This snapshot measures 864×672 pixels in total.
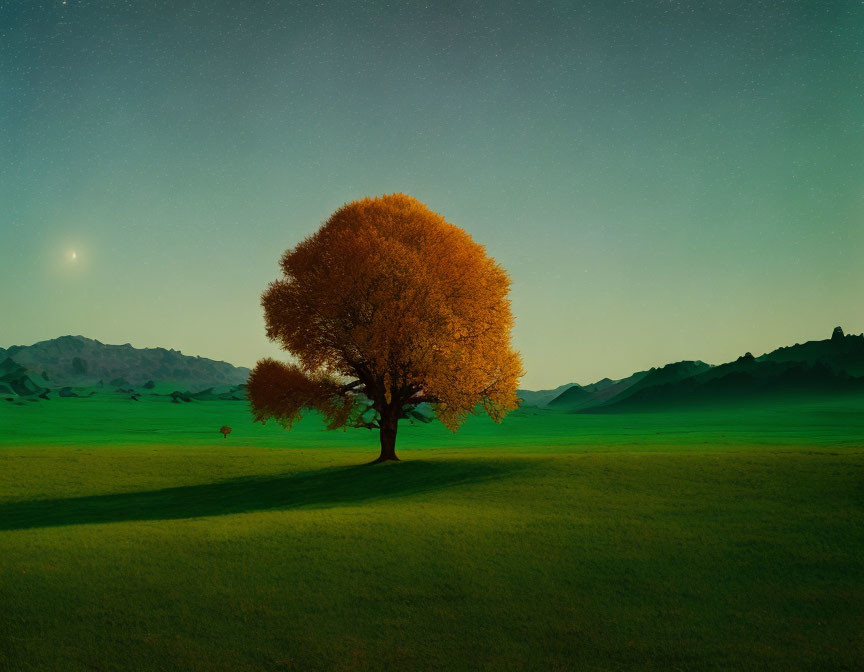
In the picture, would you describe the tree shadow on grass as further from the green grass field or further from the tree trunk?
the tree trunk

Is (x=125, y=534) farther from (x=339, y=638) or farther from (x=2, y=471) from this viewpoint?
(x=2, y=471)

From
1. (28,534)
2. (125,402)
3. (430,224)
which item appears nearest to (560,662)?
(28,534)

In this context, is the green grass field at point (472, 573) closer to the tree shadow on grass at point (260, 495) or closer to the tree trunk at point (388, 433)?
the tree shadow on grass at point (260, 495)

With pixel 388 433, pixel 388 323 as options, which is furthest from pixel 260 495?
pixel 388 323

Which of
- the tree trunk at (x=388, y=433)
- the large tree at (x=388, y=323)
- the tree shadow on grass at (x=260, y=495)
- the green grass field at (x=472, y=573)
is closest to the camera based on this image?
the green grass field at (x=472, y=573)

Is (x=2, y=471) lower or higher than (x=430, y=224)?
lower

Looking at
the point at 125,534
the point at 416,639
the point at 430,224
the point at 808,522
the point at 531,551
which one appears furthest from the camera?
the point at 430,224

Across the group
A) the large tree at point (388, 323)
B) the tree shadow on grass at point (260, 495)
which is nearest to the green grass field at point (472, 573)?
the tree shadow on grass at point (260, 495)

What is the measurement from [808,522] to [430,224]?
24.2 meters

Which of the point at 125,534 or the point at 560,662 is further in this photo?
the point at 125,534

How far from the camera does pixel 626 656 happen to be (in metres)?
10.2

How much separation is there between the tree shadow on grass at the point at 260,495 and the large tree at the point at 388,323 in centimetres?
405

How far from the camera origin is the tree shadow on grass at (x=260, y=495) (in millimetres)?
25686

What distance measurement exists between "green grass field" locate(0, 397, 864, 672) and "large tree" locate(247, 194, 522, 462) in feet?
22.6
